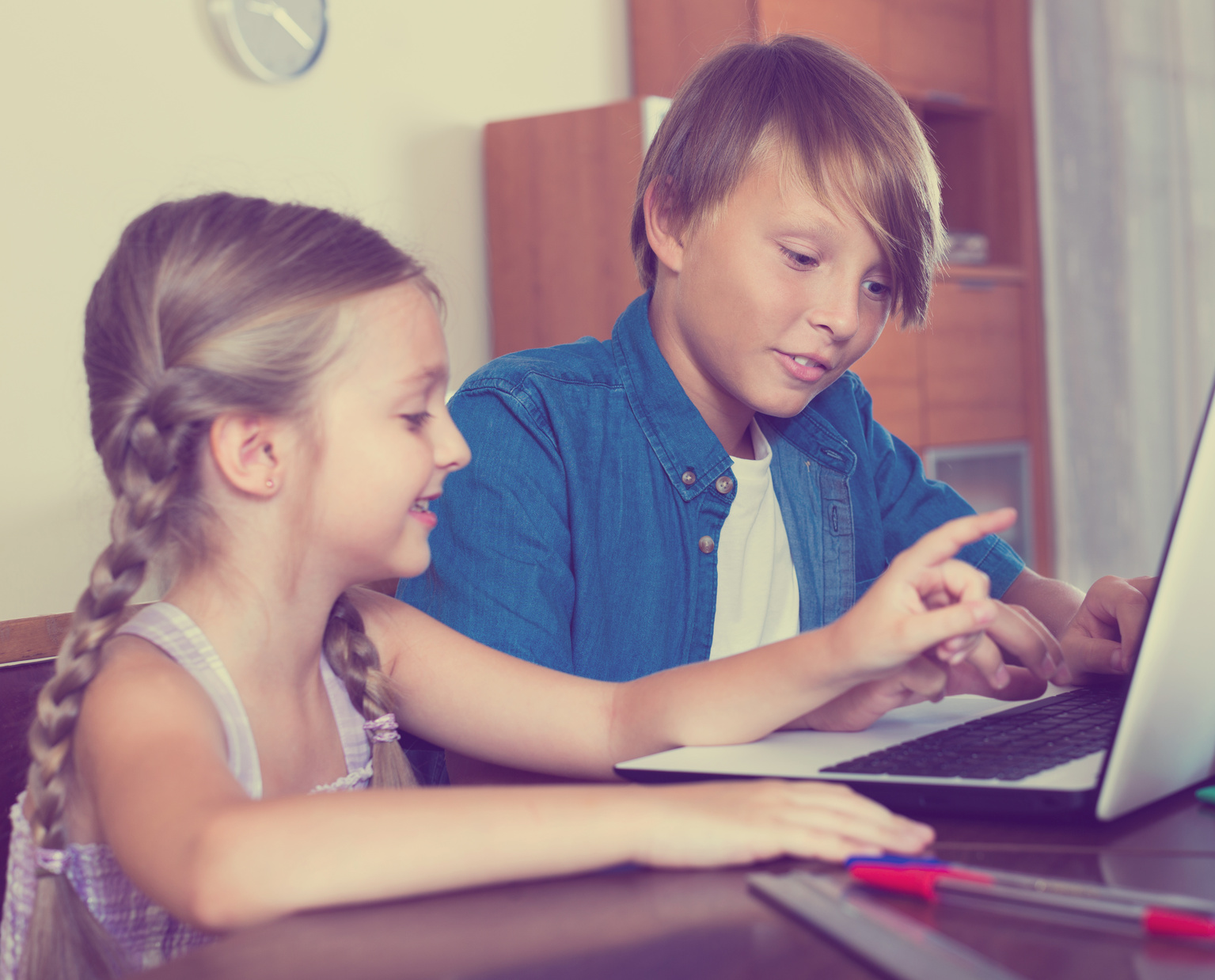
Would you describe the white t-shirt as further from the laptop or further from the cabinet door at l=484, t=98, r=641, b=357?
the cabinet door at l=484, t=98, r=641, b=357

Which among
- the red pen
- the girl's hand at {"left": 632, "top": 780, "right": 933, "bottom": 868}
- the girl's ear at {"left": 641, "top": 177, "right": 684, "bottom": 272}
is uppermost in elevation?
the girl's ear at {"left": 641, "top": 177, "right": 684, "bottom": 272}

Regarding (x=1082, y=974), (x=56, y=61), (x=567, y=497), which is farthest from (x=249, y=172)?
(x=1082, y=974)

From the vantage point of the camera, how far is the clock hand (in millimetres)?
2396

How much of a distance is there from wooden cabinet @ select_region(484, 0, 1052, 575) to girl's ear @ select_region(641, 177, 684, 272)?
939mm

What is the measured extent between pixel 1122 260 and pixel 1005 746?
11.3ft

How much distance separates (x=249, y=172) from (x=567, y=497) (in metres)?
1.56

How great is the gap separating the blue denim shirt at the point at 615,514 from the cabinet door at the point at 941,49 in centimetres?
228

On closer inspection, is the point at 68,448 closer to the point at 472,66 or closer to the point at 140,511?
the point at 472,66

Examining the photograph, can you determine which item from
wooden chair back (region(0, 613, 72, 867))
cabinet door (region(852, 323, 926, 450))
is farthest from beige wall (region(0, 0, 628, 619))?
cabinet door (region(852, 323, 926, 450))

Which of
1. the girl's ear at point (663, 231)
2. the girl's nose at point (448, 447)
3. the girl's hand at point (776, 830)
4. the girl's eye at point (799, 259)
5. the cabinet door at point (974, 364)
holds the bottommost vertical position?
the cabinet door at point (974, 364)

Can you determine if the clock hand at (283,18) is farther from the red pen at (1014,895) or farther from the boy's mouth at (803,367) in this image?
the red pen at (1014,895)

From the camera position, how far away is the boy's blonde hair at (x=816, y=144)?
116cm

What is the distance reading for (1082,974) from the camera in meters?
0.39

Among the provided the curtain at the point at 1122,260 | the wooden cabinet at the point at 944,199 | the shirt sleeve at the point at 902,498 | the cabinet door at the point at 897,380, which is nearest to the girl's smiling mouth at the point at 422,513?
the shirt sleeve at the point at 902,498
